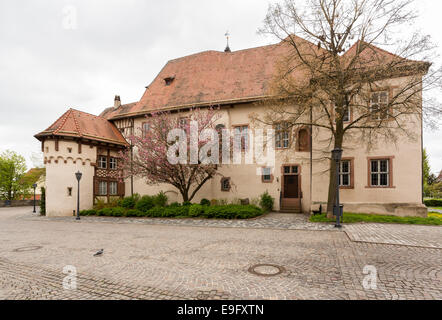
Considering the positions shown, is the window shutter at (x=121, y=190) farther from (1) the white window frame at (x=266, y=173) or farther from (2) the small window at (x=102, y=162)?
(1) the white window frame at (x=266, y=173)

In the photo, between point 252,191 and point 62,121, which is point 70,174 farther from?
point 252,191

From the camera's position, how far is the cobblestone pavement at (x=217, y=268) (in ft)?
14.6

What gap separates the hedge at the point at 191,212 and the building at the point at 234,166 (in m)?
2.78

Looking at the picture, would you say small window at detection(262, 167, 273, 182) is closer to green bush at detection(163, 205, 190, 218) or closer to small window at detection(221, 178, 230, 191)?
small window at detection(221, 178, 230, 191)

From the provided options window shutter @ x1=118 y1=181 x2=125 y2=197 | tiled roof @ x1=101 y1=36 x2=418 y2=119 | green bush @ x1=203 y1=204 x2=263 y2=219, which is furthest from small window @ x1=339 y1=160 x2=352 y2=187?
window shutter @ x1=118 y1=181 x2=125 y2=197

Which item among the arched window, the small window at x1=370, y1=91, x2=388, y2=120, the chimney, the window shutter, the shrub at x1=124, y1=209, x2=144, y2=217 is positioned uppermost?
the chimney

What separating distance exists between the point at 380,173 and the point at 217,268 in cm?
1349

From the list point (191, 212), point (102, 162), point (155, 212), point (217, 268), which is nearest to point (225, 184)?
point (191, 212)

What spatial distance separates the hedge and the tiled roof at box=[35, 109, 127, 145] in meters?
5.86

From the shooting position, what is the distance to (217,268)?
19.0 feet

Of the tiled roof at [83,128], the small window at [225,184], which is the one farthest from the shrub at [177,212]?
the tiled roof at [83,128]

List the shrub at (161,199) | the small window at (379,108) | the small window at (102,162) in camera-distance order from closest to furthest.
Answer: the small window at (379,108) < the shrub at (161,199) < the small window at (102,162)

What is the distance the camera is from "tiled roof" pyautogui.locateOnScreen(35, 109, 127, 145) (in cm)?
1923
